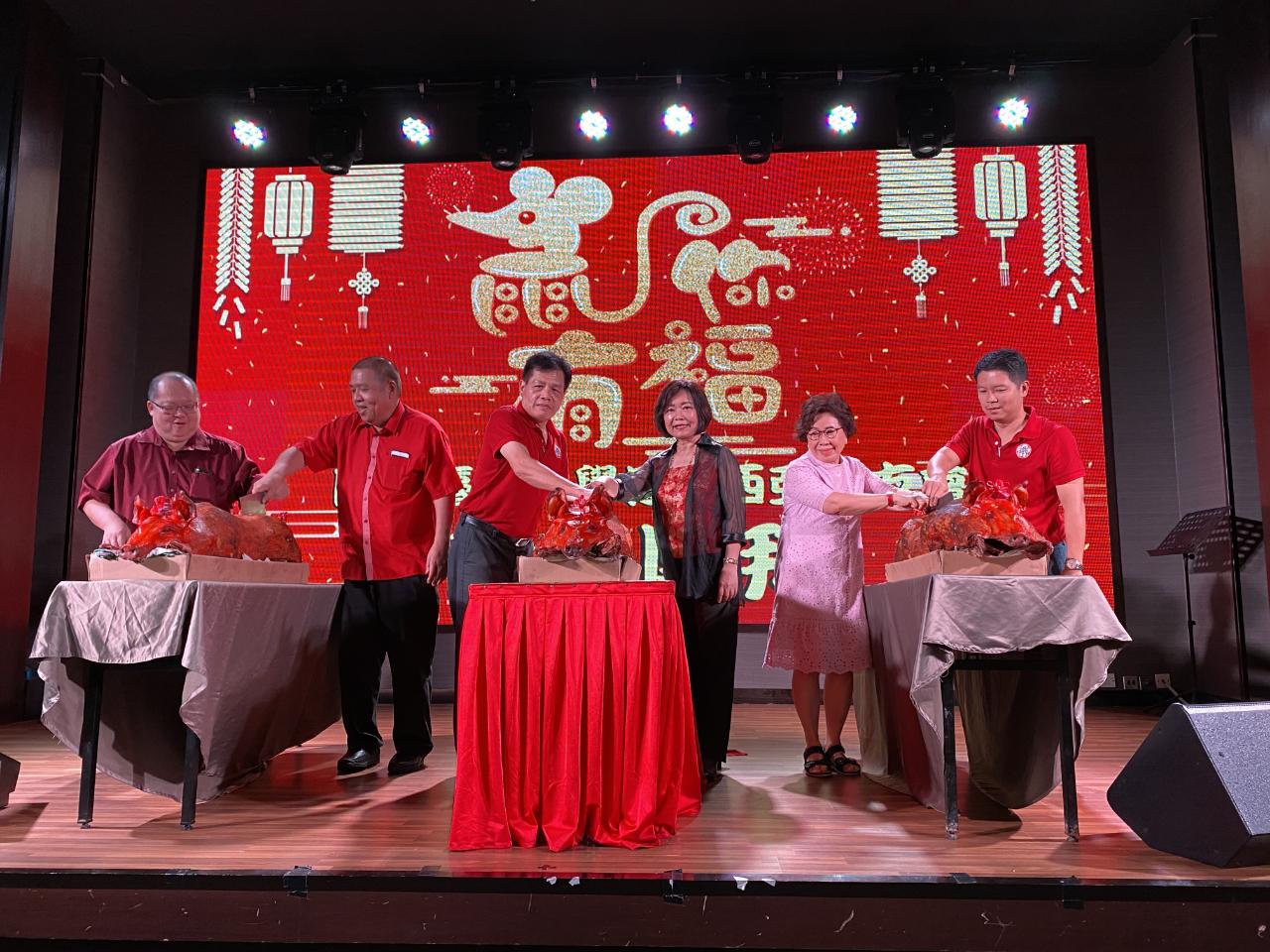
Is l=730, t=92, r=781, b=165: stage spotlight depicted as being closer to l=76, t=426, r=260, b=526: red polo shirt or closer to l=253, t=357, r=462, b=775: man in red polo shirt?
l=253, t=357, r=462, b=775: man in red polo shirt

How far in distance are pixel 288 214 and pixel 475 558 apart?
12.8 ft

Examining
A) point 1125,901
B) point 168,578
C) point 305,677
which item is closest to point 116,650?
point 168,578

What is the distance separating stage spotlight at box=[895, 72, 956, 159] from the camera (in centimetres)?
598

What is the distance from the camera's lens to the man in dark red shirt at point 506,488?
3.56 m

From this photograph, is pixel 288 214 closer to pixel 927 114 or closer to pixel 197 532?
pixel 197 532

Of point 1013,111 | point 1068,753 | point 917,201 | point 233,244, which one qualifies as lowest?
point 1068,753

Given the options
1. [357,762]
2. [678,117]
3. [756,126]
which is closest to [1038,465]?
[357,762]

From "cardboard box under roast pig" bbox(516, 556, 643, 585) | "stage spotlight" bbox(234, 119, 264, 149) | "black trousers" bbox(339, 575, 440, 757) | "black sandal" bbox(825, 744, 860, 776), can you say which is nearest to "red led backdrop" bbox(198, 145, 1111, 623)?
"stage spotlight" bbox(234, 119, 264, 149)

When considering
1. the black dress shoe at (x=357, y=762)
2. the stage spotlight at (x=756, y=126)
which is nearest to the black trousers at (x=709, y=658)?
the black dress shoe at (x=357, y=762)

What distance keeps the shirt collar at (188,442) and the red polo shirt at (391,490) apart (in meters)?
0.35

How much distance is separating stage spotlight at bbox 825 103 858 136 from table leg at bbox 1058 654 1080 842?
4.60m

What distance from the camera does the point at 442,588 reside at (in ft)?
23.3

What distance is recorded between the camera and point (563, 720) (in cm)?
261

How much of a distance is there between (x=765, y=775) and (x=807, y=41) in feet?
15.5
